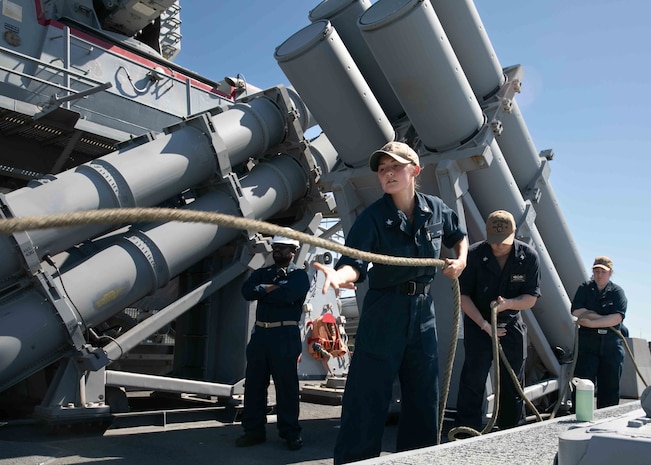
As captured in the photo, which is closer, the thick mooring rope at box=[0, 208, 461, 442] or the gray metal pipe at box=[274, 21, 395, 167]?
the thick mooring rope at box=[0, 208, 461, 442]

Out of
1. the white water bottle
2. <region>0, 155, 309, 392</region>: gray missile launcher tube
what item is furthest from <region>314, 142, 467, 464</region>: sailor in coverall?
<region>0, 155, 309, 392</region>: gray missile launcher tube

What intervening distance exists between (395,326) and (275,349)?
1962 mm

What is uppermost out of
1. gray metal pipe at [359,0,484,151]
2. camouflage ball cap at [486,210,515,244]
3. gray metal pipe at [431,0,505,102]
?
gray metal pipe at [431,0,505,102]

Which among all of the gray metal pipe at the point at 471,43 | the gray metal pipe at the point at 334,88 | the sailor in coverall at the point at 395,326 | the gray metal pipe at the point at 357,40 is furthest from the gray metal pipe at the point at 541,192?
the sailor in coverall at the point at 395,326

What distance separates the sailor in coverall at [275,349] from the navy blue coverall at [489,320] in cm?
118

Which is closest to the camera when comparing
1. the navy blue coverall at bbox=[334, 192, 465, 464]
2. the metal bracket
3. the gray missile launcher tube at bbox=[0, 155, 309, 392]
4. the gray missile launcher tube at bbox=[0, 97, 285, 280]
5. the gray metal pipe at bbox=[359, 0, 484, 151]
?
the navy blue coverall at bbox=[334, 192, 465, 464]

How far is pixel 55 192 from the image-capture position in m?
4.36

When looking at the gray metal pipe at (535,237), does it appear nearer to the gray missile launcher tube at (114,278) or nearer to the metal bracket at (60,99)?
the gray missile launcher tube at (114,278)

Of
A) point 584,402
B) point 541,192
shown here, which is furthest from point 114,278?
point 541,192

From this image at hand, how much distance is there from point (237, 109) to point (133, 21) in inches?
184

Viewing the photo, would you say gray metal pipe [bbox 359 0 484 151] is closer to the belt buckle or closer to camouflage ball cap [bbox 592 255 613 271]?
camouflage ball cap [bbox 592 255 613 271]

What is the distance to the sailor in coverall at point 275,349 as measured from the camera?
14.0 feet

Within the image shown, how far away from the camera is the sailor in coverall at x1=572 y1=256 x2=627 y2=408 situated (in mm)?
5176

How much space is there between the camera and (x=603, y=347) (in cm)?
523
